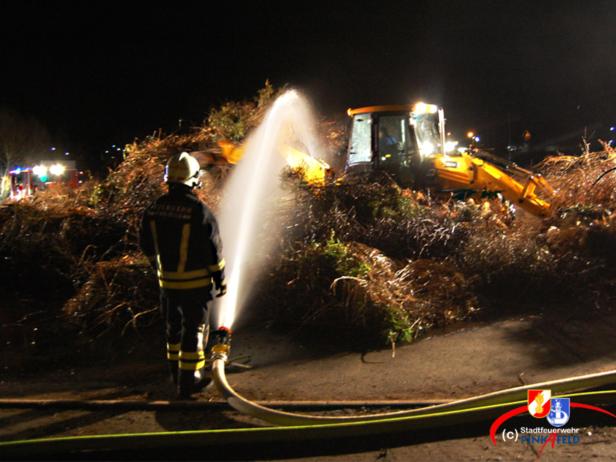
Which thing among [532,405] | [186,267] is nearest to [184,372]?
[186,267]

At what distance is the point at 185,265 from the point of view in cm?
419

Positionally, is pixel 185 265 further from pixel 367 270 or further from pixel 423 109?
pixel 423 109

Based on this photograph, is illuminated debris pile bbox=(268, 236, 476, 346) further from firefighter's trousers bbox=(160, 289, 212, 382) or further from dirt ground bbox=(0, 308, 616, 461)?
firefighter's trousers bbox=(160, 289, 212, 382)

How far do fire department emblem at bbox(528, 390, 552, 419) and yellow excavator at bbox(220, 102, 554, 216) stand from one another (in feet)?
20.9

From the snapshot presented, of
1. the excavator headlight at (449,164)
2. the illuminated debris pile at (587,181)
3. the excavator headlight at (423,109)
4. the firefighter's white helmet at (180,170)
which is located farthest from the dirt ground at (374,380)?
the excavator headlight at (423,109)

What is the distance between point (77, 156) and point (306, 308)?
39.2 metres

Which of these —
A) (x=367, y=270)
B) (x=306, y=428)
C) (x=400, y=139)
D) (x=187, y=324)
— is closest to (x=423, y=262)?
(x=367, y=270)

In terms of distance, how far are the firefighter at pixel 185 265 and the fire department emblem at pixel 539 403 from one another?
7.94 ft
